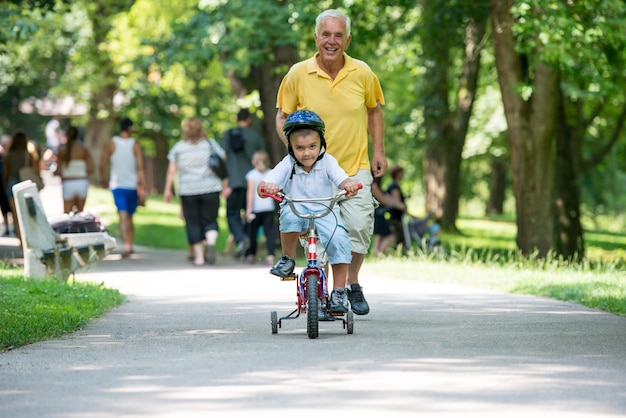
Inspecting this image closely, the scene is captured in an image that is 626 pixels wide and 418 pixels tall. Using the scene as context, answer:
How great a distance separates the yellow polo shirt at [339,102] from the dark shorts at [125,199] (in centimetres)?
1050

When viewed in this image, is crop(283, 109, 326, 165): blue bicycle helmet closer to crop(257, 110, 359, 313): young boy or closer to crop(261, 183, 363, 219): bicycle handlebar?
crop(257, 110, 359, 313): young boy

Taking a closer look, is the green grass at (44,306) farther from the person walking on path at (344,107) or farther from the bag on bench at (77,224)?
the person walking on path at (344,107)

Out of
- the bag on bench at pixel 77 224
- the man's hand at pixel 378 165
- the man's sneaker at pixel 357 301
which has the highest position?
the man's hand at pixel 378 165

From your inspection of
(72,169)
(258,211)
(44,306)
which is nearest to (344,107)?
(44,306)

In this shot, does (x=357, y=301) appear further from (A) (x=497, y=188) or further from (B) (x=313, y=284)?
(A) (x=497, y=188)

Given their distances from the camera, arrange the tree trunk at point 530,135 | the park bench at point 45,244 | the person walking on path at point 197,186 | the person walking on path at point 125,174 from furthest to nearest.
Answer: the tree trunk at point 530,135
the person walking on path at point 125,174
the person walking on path at point 197,186
the park bench at point 45,244

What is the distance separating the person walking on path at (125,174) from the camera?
19984mm

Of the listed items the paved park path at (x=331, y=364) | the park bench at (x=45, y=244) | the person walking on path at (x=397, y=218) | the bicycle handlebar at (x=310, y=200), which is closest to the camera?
the paved park path at (x=331, y=364)

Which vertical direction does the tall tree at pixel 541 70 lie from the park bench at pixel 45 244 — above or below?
above

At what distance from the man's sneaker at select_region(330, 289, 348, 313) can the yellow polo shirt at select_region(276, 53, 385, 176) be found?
101 centimetres

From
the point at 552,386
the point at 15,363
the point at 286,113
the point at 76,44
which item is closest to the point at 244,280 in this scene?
the point at 286,113

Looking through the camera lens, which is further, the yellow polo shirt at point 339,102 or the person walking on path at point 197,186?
the person walking on path at point 197,186

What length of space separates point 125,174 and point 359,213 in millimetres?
10505

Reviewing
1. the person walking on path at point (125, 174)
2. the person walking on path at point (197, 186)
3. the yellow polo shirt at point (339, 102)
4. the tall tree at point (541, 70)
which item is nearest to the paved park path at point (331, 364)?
the yellow polo shirt at point (339, 102)
